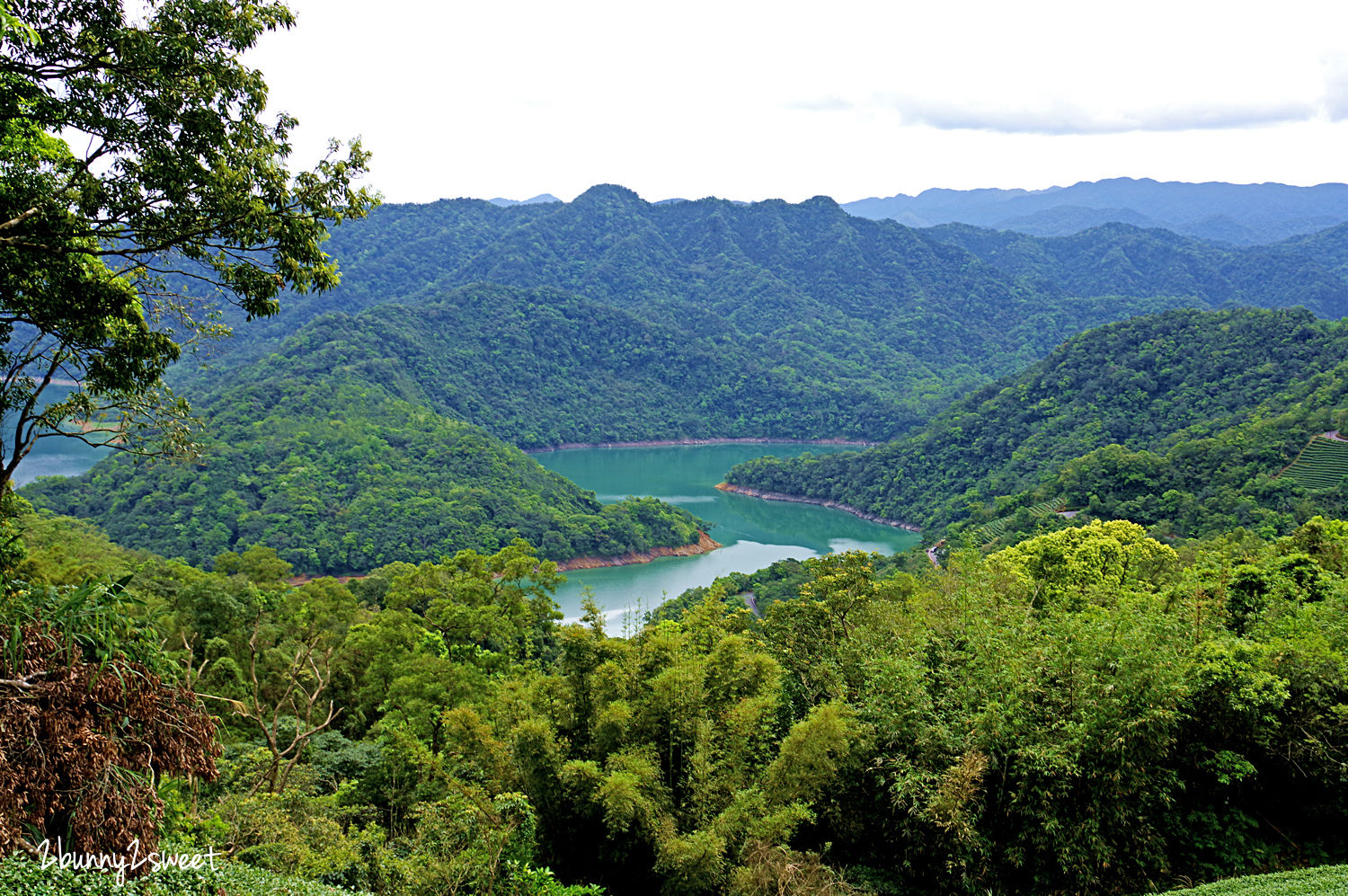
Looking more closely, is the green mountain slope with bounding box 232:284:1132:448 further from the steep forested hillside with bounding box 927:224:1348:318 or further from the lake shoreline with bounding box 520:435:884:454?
the steep forested hillside with bounding box 927:224:1348:318

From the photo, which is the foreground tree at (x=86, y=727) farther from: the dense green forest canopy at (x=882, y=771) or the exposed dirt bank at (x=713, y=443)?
the exposed dirt bank at (x=713, y=443)

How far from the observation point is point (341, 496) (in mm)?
45531

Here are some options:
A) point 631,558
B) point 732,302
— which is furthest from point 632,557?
point 732,302

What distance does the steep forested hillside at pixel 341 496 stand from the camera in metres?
41.0

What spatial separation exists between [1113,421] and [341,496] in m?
44.1

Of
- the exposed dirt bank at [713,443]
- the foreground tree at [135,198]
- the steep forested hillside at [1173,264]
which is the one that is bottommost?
the exposed dirt bank at [713,443]

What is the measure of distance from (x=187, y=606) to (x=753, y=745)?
41.1ft

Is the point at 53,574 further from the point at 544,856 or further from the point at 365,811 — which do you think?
the point at 544,856

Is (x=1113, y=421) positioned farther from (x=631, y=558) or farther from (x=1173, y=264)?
(x=1173, y=264)

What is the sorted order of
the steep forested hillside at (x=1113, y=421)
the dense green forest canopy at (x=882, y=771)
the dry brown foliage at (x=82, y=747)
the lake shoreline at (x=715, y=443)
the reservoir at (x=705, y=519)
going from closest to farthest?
the dry brown foliage at (x=82, y=747), the dense green forest canopy at (x=882, y=771), the steep forested hillside at (x=1113, y=421), the reservoir at (x=705, y=519), the lake shoreline at (x=715, y=443)

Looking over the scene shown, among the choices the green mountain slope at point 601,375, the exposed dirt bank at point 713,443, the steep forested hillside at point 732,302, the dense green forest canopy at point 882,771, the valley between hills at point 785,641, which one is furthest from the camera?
the steep forested hillside at point 732,302

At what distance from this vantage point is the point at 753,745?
8922mm

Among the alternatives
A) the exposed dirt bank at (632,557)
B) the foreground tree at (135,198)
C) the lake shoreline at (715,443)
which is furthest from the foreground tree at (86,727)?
the lake shoreline at (715,443)

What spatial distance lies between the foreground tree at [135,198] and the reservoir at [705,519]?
65.3 feet
